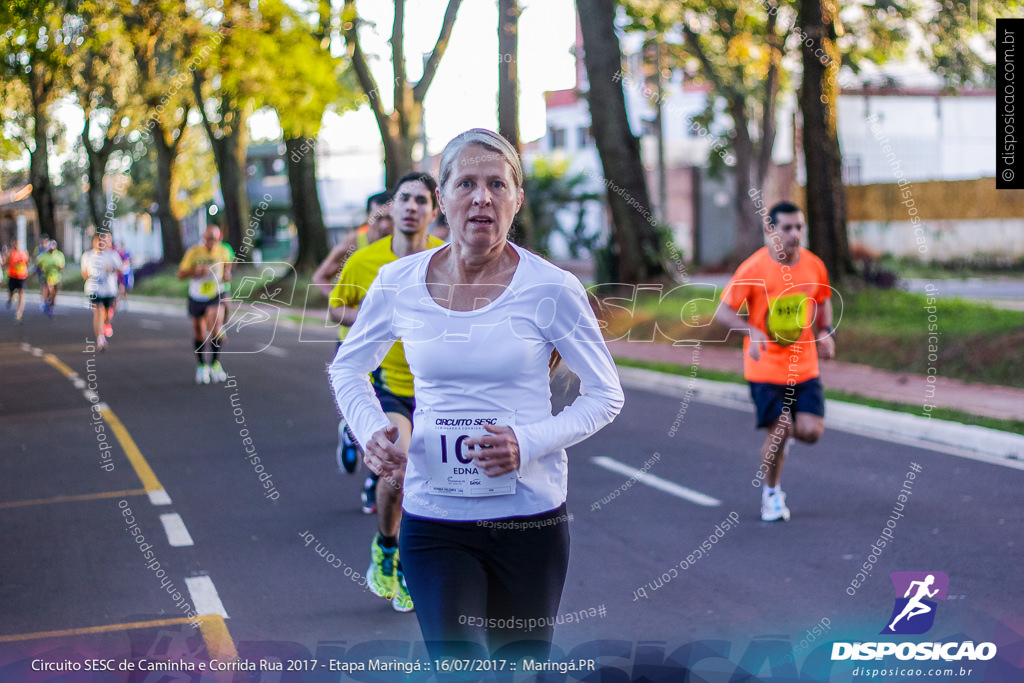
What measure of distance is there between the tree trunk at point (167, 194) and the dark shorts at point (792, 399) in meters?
39.8

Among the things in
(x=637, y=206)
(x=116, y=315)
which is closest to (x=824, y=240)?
(x=637, y=206)

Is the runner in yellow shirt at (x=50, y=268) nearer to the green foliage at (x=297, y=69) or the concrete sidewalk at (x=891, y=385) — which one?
the green foliage at (x=297, y=69)

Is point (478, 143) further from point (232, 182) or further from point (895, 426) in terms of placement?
Answer: point (232, 182)

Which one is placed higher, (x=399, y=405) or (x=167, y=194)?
(x=399, y=405)

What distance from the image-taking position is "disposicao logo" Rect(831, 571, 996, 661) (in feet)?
16.3

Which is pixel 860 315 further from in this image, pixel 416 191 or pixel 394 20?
pixel 416 191

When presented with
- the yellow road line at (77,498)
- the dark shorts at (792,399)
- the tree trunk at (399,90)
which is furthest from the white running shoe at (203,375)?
the dark shorts at (792,399)

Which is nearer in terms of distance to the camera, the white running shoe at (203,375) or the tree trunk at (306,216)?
the white running shoe at (203,375)

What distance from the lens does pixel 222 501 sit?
8.55 metres

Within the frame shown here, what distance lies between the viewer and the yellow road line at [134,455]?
9.20m

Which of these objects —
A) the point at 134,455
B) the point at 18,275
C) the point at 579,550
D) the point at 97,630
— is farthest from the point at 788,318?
the point at 18,275

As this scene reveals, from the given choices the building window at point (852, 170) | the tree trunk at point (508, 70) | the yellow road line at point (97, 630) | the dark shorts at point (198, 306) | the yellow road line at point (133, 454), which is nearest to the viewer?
the yellow road line at point (97, 630)

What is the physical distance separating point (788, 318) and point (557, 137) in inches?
2612

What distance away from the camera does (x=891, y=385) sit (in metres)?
14.2
